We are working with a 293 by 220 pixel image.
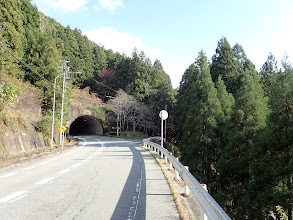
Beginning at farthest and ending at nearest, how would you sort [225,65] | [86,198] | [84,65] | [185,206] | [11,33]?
[84,65], [225,65], [11,33], [86,198], [185,206]

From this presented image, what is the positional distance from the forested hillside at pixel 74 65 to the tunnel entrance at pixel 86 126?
716cm

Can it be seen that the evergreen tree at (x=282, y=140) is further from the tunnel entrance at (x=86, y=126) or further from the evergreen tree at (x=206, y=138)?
the tunnel entrance at (x=86, y=126)

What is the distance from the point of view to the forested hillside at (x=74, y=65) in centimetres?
2722

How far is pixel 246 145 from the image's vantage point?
14820 mm

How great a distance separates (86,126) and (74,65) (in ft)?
50.9

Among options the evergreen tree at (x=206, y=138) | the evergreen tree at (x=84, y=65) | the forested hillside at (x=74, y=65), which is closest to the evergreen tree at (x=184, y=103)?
the evergreen tree at (x=206, y=138)

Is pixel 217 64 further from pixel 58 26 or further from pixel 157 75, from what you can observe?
pixel 58 26

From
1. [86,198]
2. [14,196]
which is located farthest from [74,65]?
[86,198]

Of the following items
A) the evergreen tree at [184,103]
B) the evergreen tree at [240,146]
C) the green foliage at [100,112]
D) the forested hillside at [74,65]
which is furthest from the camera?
the green foliage at [100,112]

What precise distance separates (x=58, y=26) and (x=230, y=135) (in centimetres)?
5766

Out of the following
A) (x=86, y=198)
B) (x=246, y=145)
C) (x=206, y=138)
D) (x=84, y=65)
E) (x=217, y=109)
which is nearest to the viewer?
(x=86, y=198)

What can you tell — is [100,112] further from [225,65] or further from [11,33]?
[225,65]

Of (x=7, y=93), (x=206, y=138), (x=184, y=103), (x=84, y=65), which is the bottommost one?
(x=206, y=138)

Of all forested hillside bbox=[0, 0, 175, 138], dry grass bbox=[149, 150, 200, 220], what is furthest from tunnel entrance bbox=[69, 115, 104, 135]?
dry grass bbox=[149, 150, 200, 220]
